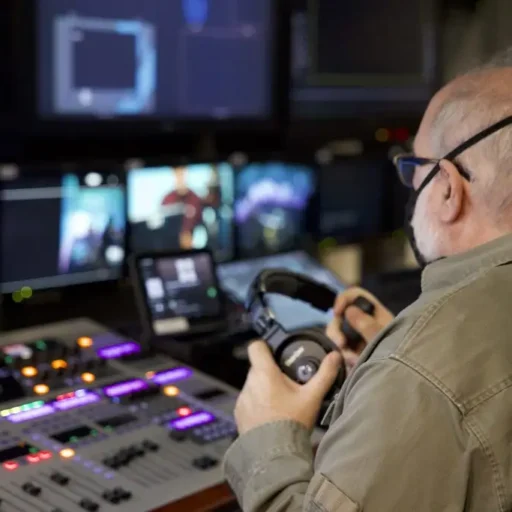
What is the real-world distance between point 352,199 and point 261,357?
135 cm

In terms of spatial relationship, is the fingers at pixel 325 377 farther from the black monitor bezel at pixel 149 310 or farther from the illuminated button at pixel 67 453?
the black monitor bezel at pixel 149 310

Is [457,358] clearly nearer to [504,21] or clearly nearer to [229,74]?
[229,74]

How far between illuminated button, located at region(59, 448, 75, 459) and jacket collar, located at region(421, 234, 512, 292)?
0.57 meters

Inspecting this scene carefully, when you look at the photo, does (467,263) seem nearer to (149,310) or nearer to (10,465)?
(10,465)

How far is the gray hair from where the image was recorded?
0.99 meters

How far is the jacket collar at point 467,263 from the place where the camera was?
97cm

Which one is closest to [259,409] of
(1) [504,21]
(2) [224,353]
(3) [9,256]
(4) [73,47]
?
(2) [224,353]

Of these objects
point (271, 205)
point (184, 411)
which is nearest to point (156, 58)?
point (271, 205)

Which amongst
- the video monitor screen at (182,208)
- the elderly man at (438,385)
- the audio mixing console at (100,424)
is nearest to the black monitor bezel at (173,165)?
the video monitor screen at (182,208)

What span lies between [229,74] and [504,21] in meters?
1.10

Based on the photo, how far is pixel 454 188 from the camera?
1029 mm

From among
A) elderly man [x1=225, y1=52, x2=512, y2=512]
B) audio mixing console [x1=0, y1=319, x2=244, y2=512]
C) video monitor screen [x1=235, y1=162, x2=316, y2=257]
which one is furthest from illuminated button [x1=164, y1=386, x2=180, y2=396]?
video monitor screen [x1=235, y1=162, x2=316, y2=257]

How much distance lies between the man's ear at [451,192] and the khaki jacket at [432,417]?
112 mm

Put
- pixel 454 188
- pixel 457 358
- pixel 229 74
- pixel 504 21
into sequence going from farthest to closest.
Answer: pixel 504 21 → pixel 229 74 → pixel 454 188 → pixel 457 358
